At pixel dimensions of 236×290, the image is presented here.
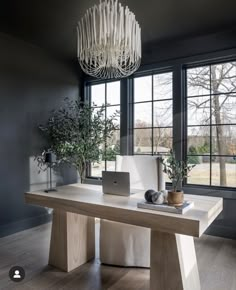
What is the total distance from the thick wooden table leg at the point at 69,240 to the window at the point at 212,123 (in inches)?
68.9

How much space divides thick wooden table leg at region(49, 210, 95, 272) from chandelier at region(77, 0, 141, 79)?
146 cm

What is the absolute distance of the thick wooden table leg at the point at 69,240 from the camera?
229cm

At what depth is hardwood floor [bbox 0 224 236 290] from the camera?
2.06 m

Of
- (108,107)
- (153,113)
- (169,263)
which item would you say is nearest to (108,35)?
(169,263)

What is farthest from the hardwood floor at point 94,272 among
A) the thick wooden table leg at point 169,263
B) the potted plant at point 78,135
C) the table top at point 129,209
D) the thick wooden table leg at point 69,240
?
the potted plant at point 78,135

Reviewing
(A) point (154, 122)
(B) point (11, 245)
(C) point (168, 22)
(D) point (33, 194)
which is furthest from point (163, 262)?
(C) point (168, 22)

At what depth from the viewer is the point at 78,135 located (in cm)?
358

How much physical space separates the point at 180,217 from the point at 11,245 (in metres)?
2.32

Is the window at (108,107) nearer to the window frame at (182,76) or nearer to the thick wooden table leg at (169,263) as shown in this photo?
the window frame at (182,76)

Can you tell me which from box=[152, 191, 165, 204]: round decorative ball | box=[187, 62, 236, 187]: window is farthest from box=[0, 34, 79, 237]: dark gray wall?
box=[152, 191, 165, 204]: round decorative ball

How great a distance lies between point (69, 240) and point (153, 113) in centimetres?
229

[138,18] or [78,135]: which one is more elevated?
[138,18]

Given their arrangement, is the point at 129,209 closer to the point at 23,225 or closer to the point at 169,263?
the point at 169,263

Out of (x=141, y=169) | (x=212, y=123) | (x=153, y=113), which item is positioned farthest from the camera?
(x=153, y=113)
